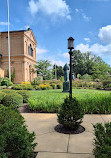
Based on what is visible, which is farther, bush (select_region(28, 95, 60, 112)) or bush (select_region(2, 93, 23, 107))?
bush (select_region(2, 93, 23, 107))

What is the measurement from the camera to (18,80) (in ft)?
96.8

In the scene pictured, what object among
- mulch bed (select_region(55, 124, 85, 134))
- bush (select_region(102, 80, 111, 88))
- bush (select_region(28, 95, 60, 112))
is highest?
bush (select_region(102, 80, 111, 88))

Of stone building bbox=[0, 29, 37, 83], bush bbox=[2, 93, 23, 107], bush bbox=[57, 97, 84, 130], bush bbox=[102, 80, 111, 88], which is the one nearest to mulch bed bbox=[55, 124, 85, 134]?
bush bbox=[57, 97, 84, 130]

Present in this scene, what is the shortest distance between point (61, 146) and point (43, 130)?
1073 millimetres

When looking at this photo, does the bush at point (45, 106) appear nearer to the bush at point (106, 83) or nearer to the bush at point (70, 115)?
the bush at point (70, 115)

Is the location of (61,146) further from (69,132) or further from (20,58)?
(20,58)

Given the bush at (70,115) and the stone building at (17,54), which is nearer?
the bush at (70,115)

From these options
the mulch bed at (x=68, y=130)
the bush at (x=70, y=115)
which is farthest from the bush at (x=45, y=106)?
the bush at (x=70, y=115)

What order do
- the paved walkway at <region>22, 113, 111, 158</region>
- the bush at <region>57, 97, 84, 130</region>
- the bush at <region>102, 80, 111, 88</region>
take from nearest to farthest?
1. the paved walkway at <region>22, 113, 111, 158</region>
2. the bush at <region>57, 97, 84, 130</region>
3. the bush at <region>102, 80, 111, 88</region>

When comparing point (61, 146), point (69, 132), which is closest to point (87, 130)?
point (69, 132)

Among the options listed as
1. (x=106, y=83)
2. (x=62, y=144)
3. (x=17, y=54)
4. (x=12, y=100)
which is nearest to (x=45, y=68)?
(x=17, y=54)

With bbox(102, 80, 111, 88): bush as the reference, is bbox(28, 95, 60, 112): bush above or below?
below

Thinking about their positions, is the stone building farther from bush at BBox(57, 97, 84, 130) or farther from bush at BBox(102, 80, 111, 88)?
bush at BBox(57, 97, 84, 130)

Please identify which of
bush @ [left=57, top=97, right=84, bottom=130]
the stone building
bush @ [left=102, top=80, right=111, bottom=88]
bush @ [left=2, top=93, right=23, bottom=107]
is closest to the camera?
bush @ [left=57, top=97, right=84, bottom=130]
